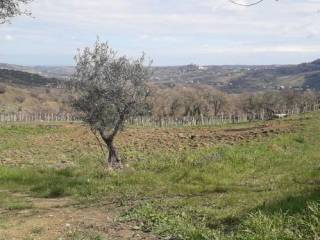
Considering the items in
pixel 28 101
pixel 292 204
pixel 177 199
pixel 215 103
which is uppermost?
pixel 292 204

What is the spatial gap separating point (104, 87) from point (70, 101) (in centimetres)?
170

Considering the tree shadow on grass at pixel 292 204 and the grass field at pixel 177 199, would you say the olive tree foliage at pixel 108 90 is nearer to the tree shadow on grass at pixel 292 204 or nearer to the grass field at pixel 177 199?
the grass field at pixel 177 199

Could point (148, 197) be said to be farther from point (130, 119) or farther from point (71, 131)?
point (71, 131)

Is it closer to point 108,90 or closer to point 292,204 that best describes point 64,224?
point 292,204

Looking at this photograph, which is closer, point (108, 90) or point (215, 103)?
point (108, 90)

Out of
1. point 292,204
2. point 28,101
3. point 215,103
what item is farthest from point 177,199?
point 28,101

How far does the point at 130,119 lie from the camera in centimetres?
2438

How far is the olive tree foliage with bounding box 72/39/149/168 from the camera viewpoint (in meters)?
23.0

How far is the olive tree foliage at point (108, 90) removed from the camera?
75.6ft

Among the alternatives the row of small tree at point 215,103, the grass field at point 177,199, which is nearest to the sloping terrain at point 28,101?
the row of small tree at point 215,103

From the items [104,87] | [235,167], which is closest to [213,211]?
[235,167]

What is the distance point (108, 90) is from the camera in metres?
23.0

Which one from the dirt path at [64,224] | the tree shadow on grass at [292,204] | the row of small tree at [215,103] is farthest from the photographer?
the row of small tree at [215,103]

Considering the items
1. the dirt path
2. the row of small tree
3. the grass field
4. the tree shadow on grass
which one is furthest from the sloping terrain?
the tree shadow on grass
